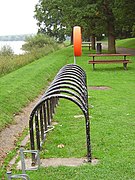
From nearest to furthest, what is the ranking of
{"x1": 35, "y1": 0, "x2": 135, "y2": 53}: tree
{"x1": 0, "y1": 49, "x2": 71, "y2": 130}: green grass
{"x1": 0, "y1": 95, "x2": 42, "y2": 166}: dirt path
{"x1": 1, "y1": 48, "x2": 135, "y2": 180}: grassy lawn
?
{"x1": 1, "y1": 48, "x2": 135, "y2": 180}: grassy lawn < {"x1": 0, "y1": 95, "x2": 42, "y2": 166}: dirt path < {"x1": 0, "y1": 49, "x2": 71, "y2": 130}: green grass < {"x1": 35, "y1": 0, "x2": 135, "y2": 53}: tree

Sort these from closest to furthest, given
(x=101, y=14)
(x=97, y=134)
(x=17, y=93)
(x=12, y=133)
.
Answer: (x=97, y=134)
(x=12, y=133)
(x=17, y=93)
(x=101, y=14)

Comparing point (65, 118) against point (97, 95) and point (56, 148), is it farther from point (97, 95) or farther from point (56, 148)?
point (97, 95)

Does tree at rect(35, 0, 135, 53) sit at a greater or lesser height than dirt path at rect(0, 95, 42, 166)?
greater

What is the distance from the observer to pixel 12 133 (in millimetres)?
6688

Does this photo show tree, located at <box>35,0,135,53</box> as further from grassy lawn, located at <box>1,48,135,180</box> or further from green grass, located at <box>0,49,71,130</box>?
grassy lawn, located at <box>1,48,135,180</box>

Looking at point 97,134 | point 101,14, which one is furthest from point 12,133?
point 101,14

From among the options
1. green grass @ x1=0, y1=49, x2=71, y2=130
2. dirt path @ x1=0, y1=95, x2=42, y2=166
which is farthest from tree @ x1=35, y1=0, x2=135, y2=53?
dirt path @ x1=0, y1=95, x2=42, y2=166

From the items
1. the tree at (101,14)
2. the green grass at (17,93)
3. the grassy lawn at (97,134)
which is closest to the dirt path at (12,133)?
the green grass at (17,93)

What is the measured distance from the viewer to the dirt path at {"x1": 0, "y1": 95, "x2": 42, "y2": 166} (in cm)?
573

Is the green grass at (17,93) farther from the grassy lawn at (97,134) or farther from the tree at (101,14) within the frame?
the tree at (101,14)

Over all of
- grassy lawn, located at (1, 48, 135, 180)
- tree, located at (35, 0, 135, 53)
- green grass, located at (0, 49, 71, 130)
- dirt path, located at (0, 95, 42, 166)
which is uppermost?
tree, located at (35, 0, 135, 53)

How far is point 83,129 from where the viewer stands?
668 centimetres

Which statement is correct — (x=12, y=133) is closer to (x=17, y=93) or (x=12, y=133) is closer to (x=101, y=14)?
(x=17, y=93)

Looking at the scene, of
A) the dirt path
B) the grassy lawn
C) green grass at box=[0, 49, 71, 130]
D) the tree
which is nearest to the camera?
the grassy lawn
